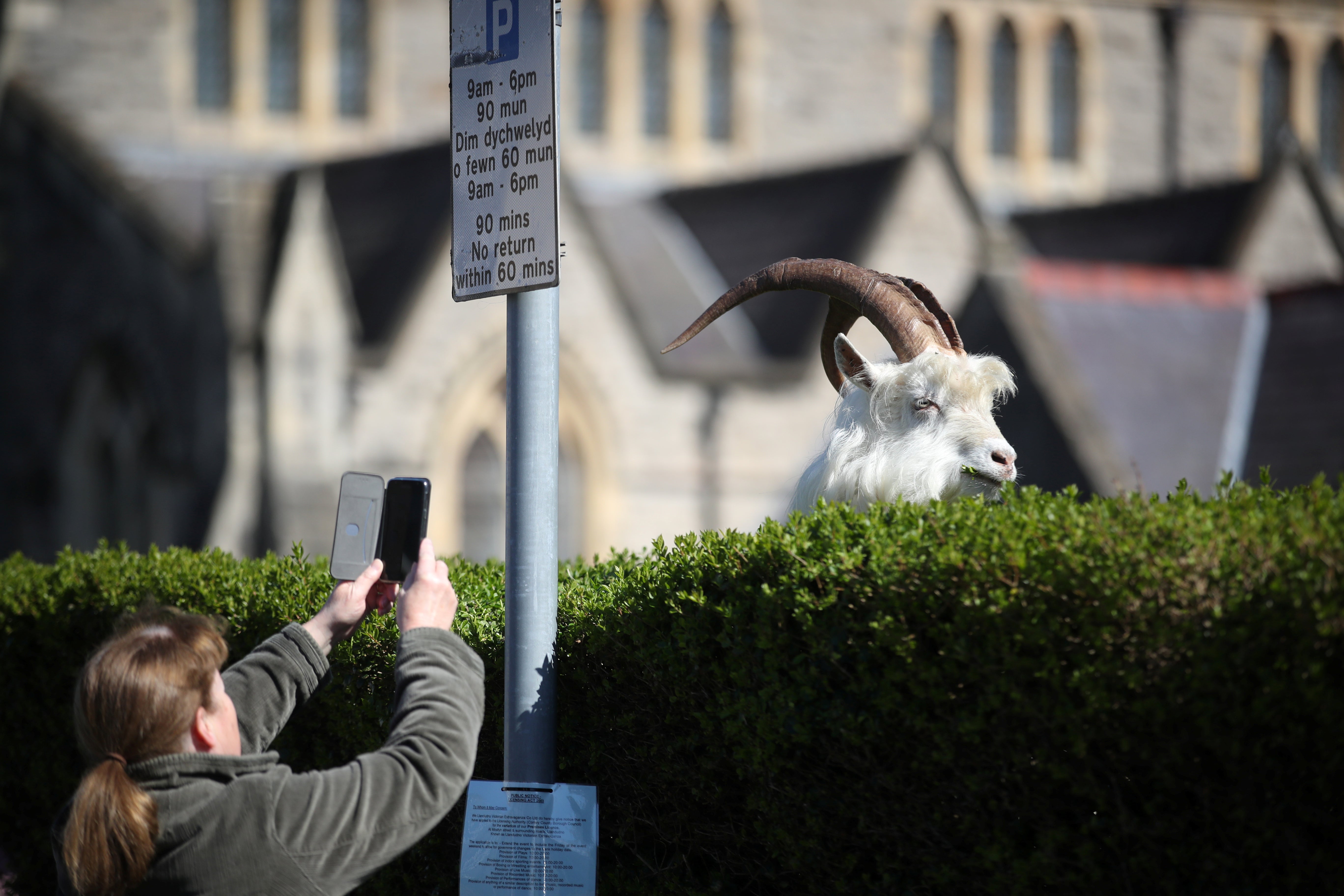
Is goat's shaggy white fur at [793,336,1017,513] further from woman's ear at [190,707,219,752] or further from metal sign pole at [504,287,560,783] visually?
woman's ear at [190,707,219,752]

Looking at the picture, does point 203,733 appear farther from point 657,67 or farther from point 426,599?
point 657,67

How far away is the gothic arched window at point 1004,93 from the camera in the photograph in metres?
27.5

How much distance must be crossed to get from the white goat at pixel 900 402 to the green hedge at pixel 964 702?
3.04 feet

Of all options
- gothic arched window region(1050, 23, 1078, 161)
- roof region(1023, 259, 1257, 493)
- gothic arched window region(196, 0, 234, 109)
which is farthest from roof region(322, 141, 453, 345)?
gothic arched window region(1050, 23, 1078, 161)

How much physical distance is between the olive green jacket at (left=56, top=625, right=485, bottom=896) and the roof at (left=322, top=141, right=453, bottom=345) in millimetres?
14866

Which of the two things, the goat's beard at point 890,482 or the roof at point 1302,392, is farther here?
the roof at point 1302,392

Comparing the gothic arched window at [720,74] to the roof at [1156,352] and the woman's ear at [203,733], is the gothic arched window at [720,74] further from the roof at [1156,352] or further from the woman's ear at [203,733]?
the woman's ear at [203,733]

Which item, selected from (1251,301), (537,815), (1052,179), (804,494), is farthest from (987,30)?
(537,815)

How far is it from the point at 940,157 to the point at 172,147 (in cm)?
1256

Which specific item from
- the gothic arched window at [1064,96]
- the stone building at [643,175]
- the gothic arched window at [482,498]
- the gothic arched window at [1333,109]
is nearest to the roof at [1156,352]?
the stone building at [643,175]

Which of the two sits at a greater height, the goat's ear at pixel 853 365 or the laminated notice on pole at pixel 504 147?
the laminated notice on pole at pixel 504 147

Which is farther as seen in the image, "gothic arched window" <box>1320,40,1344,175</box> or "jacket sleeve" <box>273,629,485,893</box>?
"gothic arched window" <box>1320,40,1344,175</box>

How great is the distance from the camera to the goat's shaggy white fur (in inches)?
176

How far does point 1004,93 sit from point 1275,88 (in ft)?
22.1
